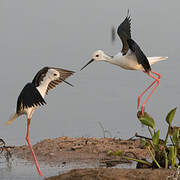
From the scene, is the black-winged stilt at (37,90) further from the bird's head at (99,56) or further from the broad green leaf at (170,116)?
the broad green leaf at (170,116)

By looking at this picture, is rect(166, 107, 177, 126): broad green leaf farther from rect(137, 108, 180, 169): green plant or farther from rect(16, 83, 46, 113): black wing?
rect(16, 83, 46, 113): black wing

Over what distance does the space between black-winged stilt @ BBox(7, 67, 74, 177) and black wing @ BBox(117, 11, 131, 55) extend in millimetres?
1374

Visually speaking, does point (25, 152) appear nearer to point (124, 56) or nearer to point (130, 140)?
point (130, 140)

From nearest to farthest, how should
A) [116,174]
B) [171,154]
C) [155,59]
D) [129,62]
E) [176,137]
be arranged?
[116,174] < [171,154] < [176,137] < [129,62] < [155,59]

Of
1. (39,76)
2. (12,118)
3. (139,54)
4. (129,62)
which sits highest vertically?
(139,54)

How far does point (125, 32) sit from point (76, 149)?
2939 mm

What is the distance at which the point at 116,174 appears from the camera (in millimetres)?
5605

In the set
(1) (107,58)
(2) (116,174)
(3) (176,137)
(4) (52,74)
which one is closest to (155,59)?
(1) (107,58)

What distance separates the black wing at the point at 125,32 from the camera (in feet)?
31.9

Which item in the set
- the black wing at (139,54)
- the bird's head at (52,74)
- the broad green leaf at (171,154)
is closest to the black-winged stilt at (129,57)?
the black wing at (139,54)

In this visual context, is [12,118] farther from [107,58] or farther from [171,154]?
[171,154]

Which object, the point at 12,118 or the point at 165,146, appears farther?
the point at 12,118

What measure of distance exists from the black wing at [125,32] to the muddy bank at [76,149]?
7.12 ft

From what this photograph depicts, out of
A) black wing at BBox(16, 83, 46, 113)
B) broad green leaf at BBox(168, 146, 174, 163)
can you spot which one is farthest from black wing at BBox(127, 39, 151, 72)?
broad green leaf at BBox(168, 146, 174, 163)
